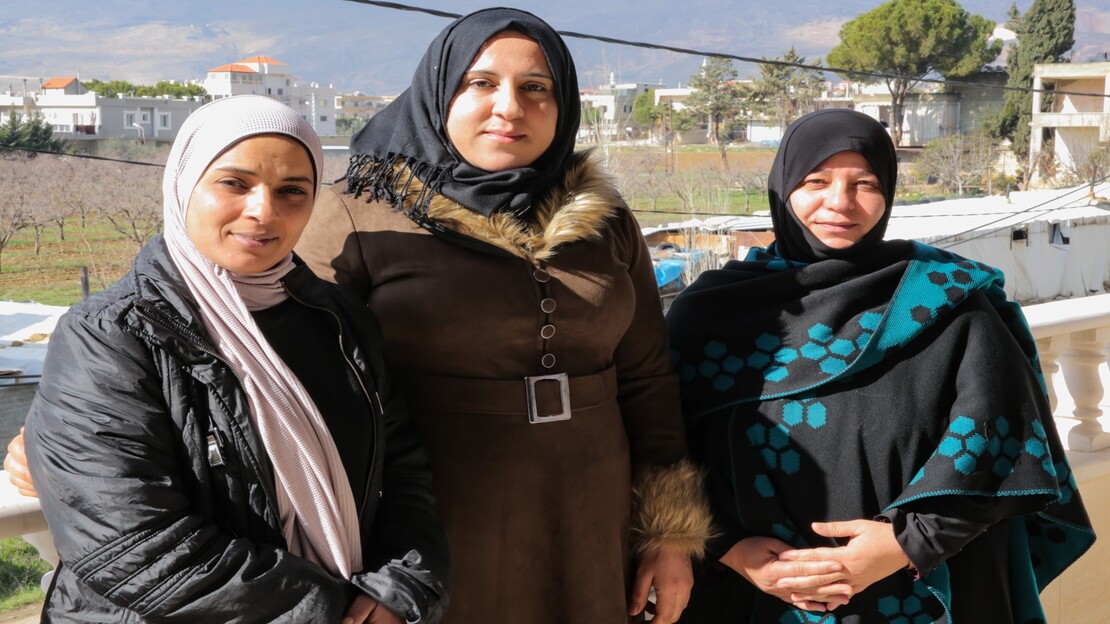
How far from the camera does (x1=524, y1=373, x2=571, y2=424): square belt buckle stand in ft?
5.16

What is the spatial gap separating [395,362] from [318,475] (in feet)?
1.27

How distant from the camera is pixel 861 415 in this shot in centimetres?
171

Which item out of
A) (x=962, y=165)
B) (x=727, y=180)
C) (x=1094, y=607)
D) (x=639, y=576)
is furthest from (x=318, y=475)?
(x=962, y=165)

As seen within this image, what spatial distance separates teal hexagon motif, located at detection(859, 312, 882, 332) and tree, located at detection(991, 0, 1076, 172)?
4274cm

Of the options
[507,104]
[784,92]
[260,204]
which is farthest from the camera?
[784,92]

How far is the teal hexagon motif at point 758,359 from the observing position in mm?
1778

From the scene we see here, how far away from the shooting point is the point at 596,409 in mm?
1635

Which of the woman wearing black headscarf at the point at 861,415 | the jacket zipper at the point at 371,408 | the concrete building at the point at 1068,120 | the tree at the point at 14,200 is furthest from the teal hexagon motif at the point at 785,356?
the concrete building at the point at 1068,120

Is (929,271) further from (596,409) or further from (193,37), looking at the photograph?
(193,37)

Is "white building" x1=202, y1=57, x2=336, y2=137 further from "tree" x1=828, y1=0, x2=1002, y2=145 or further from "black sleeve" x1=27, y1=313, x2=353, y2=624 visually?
"black sleeve" x1=27, y1=313, x2=353, y2=624

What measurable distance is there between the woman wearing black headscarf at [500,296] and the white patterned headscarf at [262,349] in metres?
0.33

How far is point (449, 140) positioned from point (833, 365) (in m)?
0.72

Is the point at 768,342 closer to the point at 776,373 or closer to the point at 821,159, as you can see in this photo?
the point at 776,373

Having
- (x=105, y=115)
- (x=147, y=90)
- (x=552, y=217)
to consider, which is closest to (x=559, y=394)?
(x=552, y=217)
